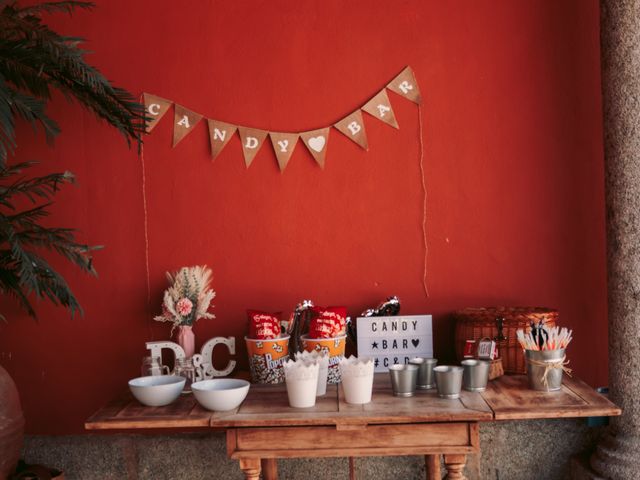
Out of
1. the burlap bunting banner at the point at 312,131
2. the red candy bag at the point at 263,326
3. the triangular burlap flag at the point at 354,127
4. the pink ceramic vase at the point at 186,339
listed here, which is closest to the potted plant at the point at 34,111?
the burlap bunting banner at the point at 312,131

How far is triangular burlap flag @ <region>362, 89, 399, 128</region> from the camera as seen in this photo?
9.61 feet

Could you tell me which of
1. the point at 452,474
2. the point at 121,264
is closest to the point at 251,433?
the point at 452,474

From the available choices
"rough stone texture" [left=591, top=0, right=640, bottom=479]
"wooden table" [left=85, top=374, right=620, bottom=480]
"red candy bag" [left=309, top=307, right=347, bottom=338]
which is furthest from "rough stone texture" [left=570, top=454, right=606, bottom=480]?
"red candy bag" [left=309, top=307, right=347, bottom=338]

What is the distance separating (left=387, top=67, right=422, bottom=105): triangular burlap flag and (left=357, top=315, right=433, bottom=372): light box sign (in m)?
0.98

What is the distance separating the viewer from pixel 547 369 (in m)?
2.35

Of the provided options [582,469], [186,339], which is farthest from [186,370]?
[582,469]

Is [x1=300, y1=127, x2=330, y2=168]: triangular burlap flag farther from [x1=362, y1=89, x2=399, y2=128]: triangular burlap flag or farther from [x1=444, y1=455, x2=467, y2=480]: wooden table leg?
[x1=444, y1=455, x2=467, y2=480]: wooden table leg

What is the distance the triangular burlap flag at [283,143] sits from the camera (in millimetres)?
2930

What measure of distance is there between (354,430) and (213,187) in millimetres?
1315

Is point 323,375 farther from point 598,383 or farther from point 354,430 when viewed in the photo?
point 598,383

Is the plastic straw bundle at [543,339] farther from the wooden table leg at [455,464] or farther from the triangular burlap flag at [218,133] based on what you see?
the triangular burlap flag at [218,133]

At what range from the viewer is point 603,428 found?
285 centimetres

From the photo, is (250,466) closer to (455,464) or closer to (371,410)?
(371,410)

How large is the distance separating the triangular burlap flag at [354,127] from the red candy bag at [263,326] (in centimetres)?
88
